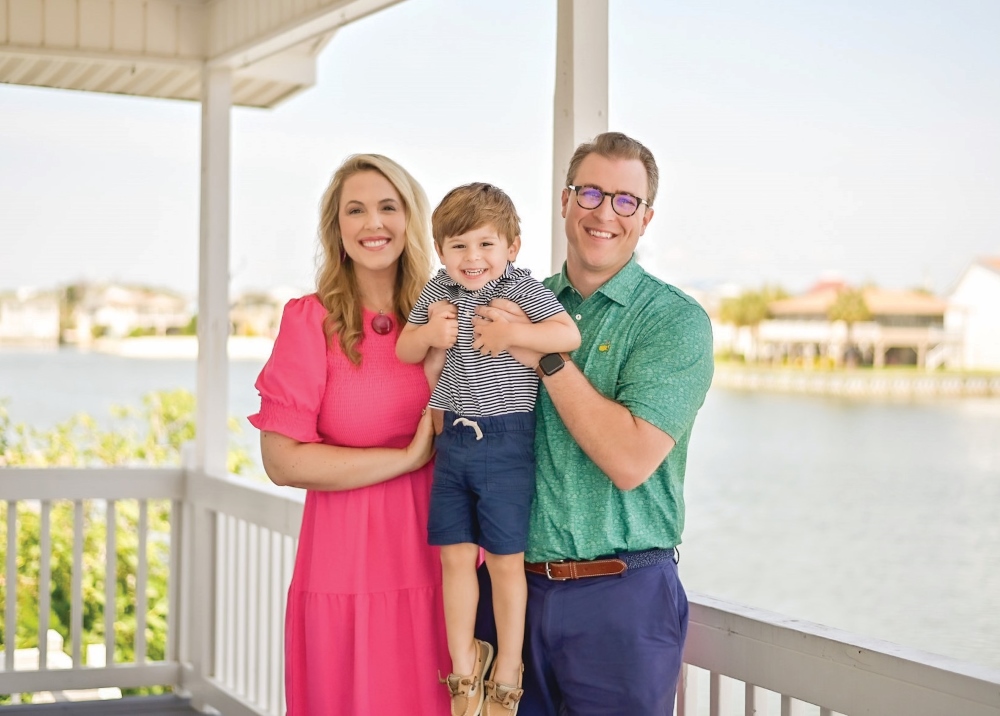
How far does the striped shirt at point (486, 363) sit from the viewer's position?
2125 millimetres

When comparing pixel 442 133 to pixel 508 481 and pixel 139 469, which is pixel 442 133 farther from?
pixel 508 481

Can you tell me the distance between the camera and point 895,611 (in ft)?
86.4

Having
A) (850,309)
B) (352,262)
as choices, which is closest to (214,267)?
(352,262)

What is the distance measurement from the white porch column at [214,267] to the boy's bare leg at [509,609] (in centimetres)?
275

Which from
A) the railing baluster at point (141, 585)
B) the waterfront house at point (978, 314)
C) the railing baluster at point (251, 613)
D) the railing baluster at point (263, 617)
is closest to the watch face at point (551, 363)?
the railing baluster at point (263, 617)

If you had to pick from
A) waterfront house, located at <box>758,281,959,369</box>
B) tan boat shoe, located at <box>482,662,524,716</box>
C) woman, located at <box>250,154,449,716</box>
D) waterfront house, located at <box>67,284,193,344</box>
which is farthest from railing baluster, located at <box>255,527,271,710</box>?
waterfront house, located at <box>67,284,193,344</box>

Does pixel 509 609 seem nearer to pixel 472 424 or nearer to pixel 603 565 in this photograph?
pixel 603 565

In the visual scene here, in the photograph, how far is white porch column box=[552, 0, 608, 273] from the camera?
2.68 meters

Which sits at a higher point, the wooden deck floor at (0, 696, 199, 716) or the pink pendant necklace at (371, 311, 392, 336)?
the pink pendant necklace at (371, 311, 392, 336)

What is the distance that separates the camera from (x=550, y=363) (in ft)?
6.68

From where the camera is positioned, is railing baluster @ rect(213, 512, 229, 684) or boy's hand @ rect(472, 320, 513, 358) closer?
boy's hand @ rect(472, 320, 513, 358)

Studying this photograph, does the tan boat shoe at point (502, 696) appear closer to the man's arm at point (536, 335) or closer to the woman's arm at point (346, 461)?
the woman's arm at point (346, 461)

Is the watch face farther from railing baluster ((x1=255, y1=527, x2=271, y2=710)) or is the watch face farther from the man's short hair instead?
railing baluster ((x1=255, y1=527, x2=271, y2=710))

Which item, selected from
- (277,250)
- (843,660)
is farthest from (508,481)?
(277,250)
